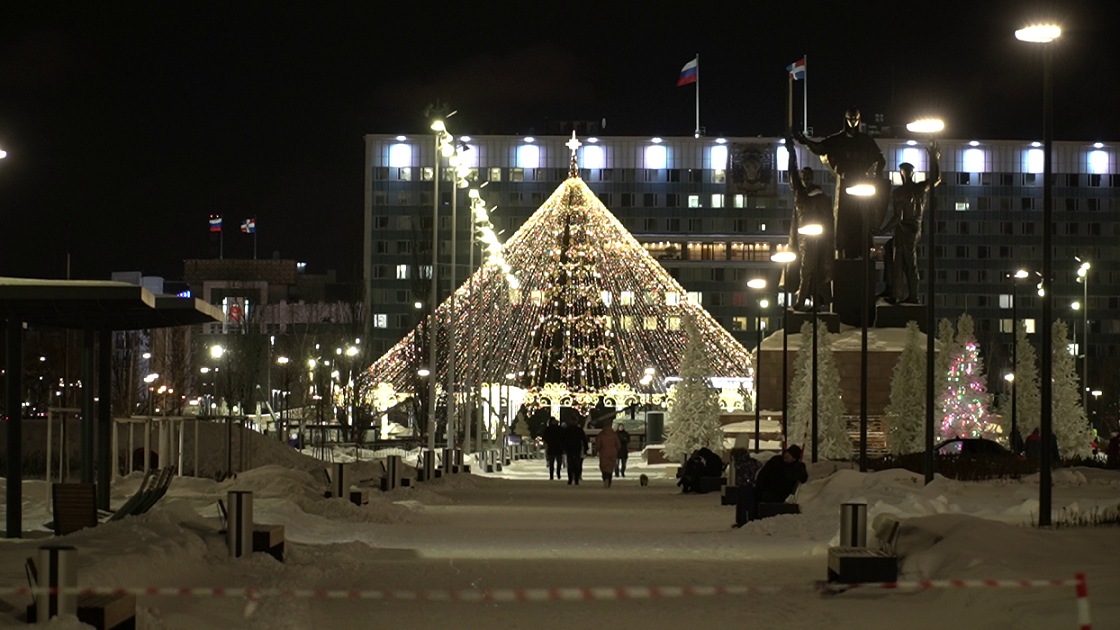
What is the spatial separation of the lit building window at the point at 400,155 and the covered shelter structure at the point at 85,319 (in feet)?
368

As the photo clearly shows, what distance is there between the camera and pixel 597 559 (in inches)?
758

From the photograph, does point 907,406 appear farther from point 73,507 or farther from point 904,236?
point 73,507

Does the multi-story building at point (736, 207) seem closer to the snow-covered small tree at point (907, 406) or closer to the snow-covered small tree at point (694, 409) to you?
the snow-covered small tree at point (694, 409)

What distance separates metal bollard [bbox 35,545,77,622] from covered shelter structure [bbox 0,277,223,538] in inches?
326

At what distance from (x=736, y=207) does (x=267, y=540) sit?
12009cm

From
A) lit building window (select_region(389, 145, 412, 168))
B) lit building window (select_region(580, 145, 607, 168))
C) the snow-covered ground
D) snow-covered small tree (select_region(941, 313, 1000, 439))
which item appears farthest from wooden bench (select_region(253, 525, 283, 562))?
lit building window (select_region(389, 145, 412, 168))

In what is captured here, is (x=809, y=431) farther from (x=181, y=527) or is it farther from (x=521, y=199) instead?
(x=521, y=199)

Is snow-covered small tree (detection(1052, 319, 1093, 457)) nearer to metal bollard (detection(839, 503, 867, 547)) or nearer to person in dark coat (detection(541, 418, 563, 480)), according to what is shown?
person in dark coat (detection(541, 418, 563, 480))

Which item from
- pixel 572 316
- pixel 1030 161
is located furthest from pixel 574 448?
pixel 1030 161

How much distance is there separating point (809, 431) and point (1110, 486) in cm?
1402

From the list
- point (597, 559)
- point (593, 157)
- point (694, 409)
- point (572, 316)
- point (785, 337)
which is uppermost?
point (593, 157)

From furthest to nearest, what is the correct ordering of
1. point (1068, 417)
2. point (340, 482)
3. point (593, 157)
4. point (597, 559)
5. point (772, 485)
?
point (593, 157), point (1068, 417), point (340, 482), point (772, 485), point (597, 559)

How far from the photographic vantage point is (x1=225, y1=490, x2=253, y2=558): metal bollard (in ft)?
58.1

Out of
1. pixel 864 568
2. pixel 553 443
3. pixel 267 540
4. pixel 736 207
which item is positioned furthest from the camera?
pixel 736 207
